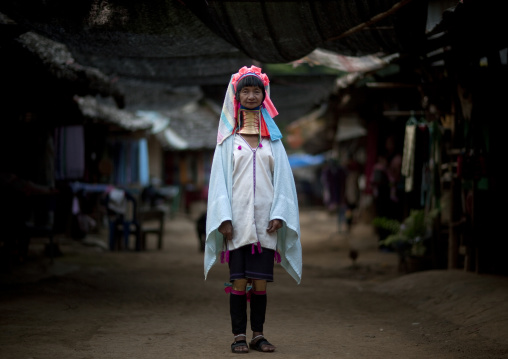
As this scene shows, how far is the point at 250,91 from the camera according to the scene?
16.2 ft

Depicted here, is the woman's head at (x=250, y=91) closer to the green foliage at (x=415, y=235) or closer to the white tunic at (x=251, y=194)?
the white tunic at (x=251, y=194)

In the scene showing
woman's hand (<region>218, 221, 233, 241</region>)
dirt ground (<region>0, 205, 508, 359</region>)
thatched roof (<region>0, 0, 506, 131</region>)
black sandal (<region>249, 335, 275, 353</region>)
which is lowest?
dirt ground (<region>0, 205, 508, 359</region>)

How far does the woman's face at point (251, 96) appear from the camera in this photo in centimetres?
493

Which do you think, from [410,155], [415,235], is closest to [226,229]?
[410,155]

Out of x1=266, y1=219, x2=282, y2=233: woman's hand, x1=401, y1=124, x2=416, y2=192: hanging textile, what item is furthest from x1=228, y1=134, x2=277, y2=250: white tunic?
x1=401, y1=124, x2=416, y2=192: hanging textile

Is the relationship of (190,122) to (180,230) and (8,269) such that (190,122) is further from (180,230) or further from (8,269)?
(8,269)

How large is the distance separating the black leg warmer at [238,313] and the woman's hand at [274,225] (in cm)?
55

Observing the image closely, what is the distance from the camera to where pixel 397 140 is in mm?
12695

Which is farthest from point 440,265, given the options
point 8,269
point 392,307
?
point 8,269

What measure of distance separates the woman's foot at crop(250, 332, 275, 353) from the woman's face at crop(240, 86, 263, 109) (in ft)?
5.84

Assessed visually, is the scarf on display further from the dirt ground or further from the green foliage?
the green foliage

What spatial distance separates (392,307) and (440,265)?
2.36 m

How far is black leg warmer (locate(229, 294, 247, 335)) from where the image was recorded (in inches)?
188

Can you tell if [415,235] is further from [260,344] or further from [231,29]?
[260,344]
